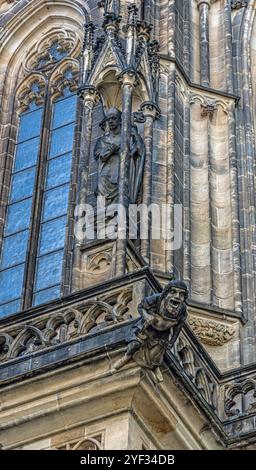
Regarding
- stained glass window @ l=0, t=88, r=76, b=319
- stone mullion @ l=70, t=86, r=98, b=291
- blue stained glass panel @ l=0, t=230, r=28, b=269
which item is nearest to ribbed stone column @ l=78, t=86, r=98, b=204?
stone mullion @ l=70, t=86, r=98, b=291

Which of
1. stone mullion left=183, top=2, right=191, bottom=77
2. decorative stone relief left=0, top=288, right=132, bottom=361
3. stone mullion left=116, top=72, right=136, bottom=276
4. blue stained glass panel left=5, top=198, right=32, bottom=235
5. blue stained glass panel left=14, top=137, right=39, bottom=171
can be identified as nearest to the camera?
decorative stone relief left=0, top=288, right=132, bottom=361

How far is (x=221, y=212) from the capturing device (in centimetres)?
1967

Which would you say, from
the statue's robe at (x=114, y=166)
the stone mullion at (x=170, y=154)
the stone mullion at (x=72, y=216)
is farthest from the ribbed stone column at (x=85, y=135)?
the stone mullion at (x=170, y=154)

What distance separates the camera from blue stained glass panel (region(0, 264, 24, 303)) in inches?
774

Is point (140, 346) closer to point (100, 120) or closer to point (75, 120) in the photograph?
point (100, 120)

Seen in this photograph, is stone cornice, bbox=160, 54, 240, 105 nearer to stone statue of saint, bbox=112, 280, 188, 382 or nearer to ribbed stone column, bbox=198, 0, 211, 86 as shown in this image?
ribbed stone column, bbox=198, 0, 211, 86

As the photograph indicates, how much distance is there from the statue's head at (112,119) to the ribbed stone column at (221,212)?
1.77 m

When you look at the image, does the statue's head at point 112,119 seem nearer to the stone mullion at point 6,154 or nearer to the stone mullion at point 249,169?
the stone mullion at point 249,169

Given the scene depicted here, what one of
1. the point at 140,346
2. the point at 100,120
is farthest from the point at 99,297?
the point at 100,120

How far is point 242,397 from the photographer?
1652cm

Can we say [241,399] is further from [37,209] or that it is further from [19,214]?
[19,214]

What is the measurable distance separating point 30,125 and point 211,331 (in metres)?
5.13

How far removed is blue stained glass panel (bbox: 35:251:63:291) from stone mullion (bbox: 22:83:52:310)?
0.08m

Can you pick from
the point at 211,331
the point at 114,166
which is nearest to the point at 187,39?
the point at 114,166
